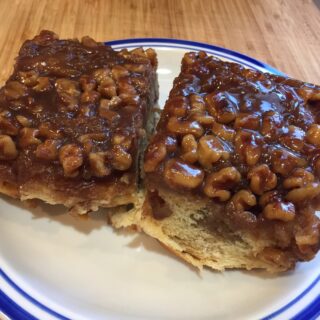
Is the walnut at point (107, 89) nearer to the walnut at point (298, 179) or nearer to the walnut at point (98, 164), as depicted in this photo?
the walnut at point (98, 164)

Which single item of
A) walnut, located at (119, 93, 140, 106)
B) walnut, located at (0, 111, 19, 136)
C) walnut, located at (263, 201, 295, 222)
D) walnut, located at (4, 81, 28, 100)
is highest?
walnut, located at (263, 201, 295, 222)

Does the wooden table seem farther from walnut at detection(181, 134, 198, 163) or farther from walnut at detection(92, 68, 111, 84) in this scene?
walnut at detection(181, 134, 198, 163)

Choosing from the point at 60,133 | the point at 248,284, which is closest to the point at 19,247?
the point at 60,133

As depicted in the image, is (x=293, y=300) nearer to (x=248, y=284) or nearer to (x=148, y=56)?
Answer: (x=248, y=284)

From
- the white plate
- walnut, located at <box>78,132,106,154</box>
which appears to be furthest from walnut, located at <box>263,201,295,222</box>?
walnut, located at <box>78,132,106,154</box>

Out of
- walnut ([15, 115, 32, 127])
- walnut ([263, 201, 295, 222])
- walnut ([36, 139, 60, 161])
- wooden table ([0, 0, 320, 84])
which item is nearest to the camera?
walnut ([263, 201, 295, 222])

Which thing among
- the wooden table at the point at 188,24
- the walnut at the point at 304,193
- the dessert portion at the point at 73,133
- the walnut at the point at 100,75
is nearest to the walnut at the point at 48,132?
the dessert portion at the point at 73,133

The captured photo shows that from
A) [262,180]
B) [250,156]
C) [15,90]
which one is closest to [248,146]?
[250,156]
